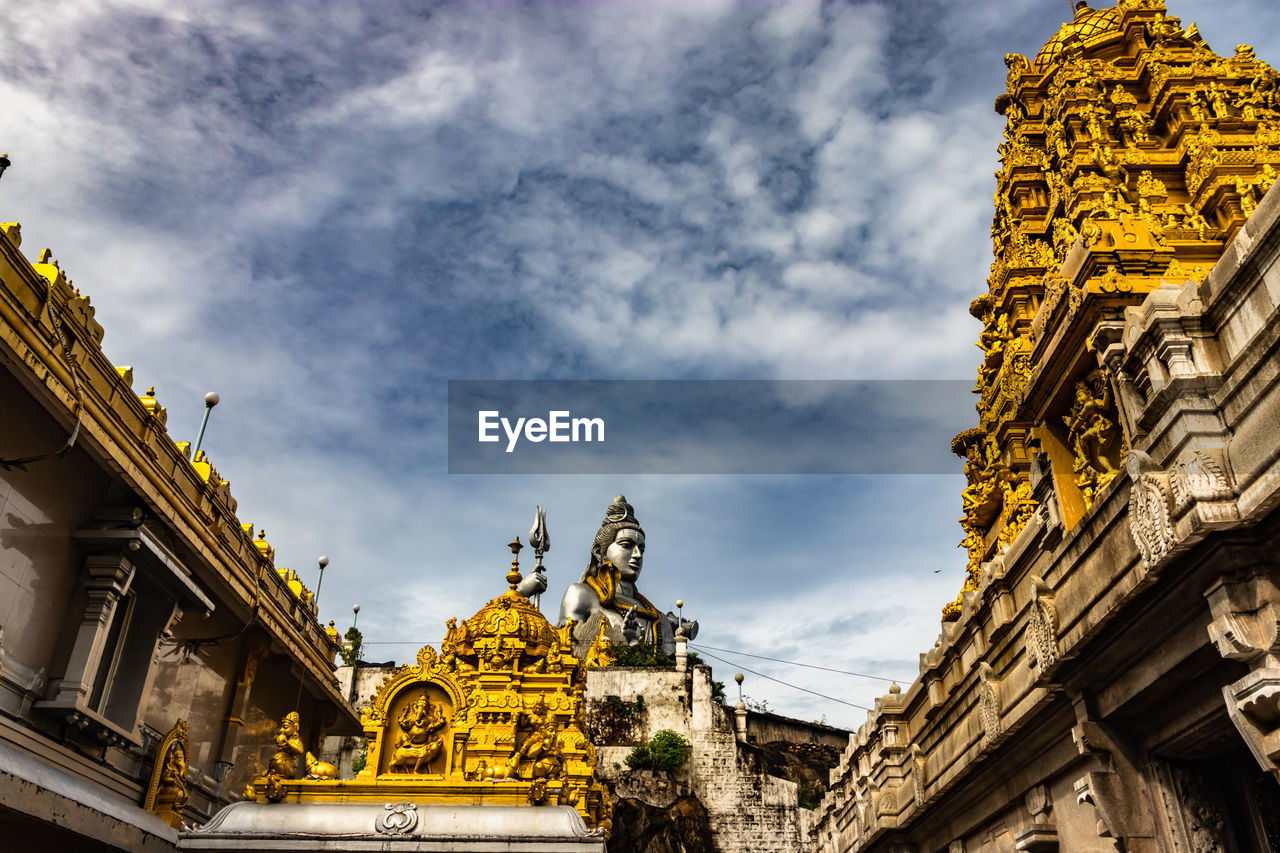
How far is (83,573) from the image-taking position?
1501 cm

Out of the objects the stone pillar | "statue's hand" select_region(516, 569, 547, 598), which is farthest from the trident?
the stone pillar

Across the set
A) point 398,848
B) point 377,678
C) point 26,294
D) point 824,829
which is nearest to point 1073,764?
point 398,848

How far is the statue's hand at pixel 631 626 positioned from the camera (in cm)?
5569

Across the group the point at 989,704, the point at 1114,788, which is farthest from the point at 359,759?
the point at 1114,788

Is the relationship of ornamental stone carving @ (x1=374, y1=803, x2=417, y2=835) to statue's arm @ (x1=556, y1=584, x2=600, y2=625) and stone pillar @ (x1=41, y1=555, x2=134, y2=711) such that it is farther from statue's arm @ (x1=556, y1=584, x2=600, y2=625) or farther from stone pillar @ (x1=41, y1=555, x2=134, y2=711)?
statue's arm @ (x1=556, y1=584, x2=600, y2=625)

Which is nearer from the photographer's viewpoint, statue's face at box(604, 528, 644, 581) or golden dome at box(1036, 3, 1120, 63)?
golden dome at box(1036, 3, 1120, 63)

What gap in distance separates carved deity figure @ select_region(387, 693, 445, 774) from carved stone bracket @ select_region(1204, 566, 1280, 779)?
15.1 meters

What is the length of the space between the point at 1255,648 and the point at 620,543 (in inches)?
2145

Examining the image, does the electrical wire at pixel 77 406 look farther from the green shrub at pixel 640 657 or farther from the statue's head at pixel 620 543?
the statue's head at pixel 620 543

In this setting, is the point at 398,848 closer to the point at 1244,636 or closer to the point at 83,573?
the point at 83,573

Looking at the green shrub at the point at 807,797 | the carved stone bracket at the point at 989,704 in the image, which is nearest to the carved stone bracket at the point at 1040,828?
the carved stone bracket at the point at 989,704

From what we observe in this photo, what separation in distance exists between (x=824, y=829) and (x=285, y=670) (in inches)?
589

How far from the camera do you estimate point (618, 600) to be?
58062mm

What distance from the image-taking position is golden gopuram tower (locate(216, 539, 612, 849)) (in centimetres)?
1656
